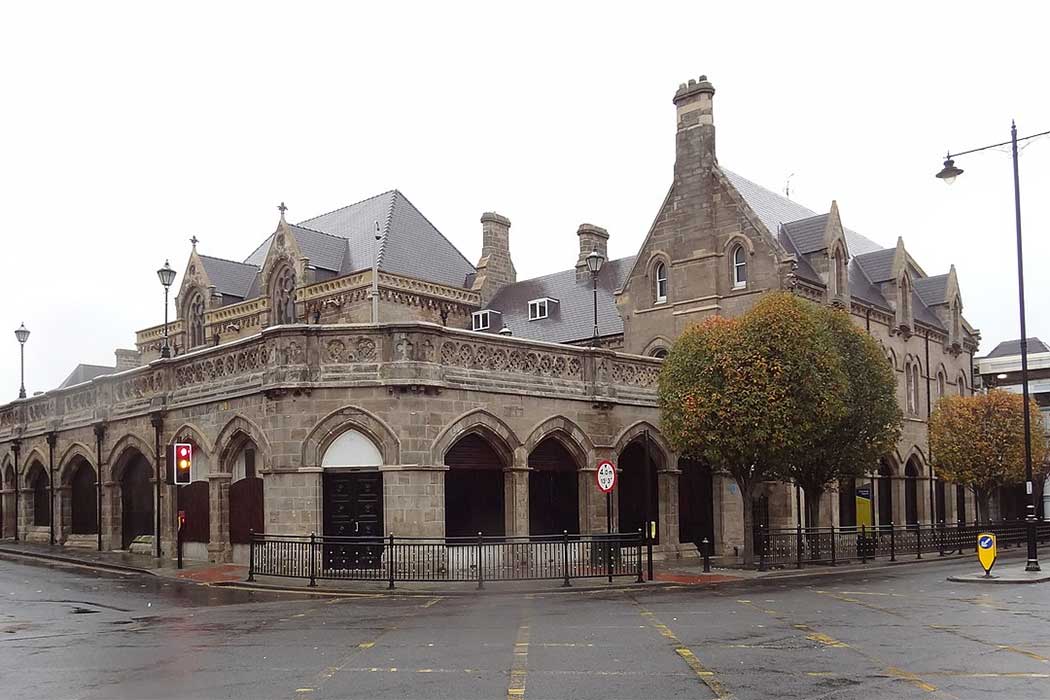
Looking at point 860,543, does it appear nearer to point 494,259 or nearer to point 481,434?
point 481,434

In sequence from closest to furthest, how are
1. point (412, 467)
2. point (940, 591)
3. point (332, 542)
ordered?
point (940, 591) → point (332, 542) → point (412, 467)

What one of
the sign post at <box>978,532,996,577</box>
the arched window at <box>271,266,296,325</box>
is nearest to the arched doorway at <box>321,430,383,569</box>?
the sign post at <box>978,532,996,577</box>

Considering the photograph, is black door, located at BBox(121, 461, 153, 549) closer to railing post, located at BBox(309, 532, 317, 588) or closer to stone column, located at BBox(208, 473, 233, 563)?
stone column, located at BBox(208, 473, 233, 563)

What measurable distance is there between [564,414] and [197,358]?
393 inches

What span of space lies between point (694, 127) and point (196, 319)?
86.0 ft

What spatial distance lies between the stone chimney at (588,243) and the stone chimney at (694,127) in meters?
9.17

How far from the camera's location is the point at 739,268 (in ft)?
123

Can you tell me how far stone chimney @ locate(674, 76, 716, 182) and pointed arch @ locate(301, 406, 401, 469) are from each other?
18986mm

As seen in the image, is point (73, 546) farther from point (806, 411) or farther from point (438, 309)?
point (806, 411)

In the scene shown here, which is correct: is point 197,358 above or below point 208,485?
above

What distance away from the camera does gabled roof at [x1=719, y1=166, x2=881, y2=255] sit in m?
39.8

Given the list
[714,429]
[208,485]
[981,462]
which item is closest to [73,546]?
[208,485]

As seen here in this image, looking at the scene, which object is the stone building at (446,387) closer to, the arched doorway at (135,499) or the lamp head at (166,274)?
the arched doorway at (135,499)

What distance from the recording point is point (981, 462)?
4200 centimetres
